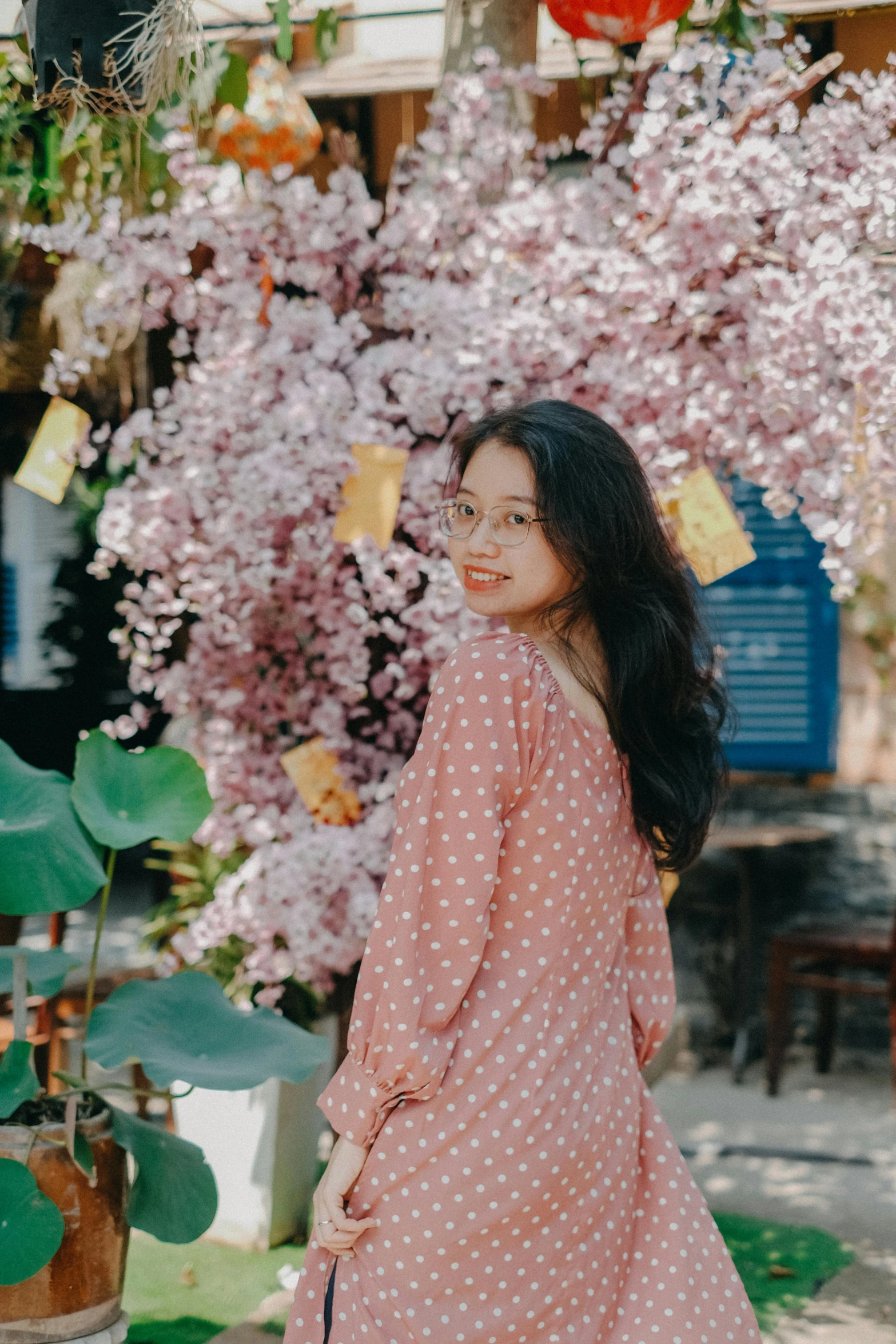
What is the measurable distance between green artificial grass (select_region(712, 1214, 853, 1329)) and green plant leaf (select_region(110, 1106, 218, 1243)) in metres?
1.18

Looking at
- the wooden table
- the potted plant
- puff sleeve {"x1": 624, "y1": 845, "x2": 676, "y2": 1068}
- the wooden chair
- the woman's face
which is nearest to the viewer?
the woman's face

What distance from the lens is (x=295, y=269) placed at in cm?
256

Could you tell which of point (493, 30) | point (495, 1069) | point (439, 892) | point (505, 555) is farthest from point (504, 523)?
point (493, 30)

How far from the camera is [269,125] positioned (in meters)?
3.29

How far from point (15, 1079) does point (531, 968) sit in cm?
94

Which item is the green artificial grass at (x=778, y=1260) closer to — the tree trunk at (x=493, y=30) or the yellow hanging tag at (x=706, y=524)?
the yellow hanging tag at (x=706, y=524)

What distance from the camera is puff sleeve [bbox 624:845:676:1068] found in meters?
1.77

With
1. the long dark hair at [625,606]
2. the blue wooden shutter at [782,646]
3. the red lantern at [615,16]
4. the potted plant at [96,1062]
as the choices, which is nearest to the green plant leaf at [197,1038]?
the potted plant at [96,1062]

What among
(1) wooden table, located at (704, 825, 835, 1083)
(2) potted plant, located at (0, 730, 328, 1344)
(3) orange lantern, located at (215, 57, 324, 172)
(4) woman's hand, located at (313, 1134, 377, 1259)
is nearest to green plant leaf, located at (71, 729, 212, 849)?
(2) potted plant, located at (0, 730, 328, 1344)

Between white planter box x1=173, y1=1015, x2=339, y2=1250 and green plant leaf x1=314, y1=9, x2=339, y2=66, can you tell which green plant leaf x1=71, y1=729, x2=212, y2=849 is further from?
green plant leaf x1=314, y1=9, x2=339, y2=66

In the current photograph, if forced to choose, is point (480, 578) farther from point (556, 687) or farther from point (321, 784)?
point (321, 784)

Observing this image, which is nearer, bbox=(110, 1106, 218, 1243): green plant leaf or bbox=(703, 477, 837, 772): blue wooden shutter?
bbox=(110, 1106, 218, 1243): green plant leaf

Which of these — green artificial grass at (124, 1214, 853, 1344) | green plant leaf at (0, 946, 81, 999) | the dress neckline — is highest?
the dress neckline

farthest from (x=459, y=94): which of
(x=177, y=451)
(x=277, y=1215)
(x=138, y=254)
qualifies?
(x=277, y=1215)
